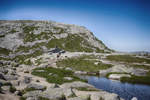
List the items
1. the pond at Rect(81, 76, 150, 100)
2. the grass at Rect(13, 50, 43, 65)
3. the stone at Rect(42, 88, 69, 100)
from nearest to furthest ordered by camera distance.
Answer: the stone at Rect(42, 88, 69, 100) < the pond at Rect(81, 76, 150, 100) < the grass at Rect(13, 50, 43, 65)

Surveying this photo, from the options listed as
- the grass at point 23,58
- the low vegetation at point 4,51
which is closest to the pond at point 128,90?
the grass at point 23,58

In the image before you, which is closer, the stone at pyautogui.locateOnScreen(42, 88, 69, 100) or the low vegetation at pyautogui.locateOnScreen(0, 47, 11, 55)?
the stone at pyautogui.locateOnScreen(42, 88, 69, 100)

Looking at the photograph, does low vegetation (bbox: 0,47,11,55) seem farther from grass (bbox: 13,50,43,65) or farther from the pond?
the pond

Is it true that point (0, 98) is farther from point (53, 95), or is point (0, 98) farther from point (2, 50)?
point (2, 50)

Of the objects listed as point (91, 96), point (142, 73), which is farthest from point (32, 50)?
point (91, 96)

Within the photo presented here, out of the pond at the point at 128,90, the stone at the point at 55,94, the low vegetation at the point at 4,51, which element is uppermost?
the stone at the point at 55,94

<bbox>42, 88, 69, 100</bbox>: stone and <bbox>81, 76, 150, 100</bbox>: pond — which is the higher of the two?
<bbox>42, 88, 69, 100</bbox>: stone

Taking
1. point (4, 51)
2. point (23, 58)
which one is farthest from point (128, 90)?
point (4, 51)

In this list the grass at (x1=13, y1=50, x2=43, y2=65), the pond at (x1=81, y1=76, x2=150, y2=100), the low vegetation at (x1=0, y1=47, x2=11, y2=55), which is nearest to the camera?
the pond at (x1=81, y1=76, x2=150, y2=100)

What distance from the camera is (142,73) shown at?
3113 inches

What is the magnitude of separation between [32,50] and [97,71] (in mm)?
99678

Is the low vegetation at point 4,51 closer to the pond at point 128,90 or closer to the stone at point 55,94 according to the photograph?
the pond at point 128,90

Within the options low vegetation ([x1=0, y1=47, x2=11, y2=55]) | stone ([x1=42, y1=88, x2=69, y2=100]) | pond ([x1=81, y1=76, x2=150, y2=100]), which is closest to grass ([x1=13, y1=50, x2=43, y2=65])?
low vegetation ([x1=0, y1=47, x2=11, y2=55])

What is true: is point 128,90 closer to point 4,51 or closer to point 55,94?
point 55,94
